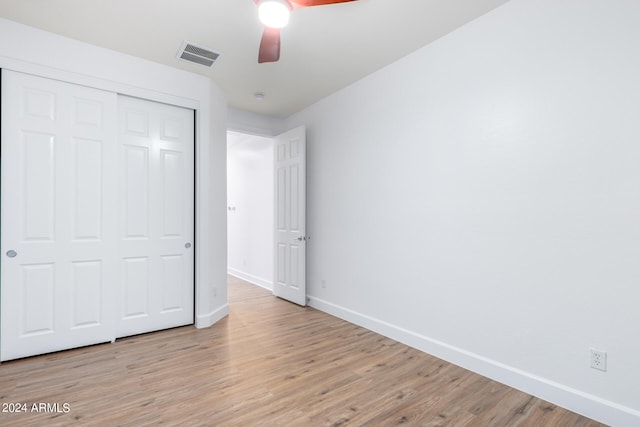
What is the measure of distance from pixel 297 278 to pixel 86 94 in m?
A: 3.12

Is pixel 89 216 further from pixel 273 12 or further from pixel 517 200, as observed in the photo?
pixel 517 200

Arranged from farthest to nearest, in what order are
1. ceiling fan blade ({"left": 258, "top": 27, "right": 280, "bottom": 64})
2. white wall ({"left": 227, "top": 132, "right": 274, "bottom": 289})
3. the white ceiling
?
1. white wall ({"left": 227, "top": 132, "right": 274, "bottom": 289})
2. the white ceiling
3. ceiling fan blade ({"left": 258, "top": 27, "right": 280, "bottom": 64})

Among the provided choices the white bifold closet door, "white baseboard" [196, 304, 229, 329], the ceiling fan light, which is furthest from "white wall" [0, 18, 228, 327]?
the ceiling fan light

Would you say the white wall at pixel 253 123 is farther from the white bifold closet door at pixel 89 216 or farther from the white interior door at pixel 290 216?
the white bifold closet door at pixel 89 216

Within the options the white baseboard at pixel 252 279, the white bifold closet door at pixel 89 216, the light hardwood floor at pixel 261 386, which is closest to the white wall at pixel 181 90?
the white bifold closet door at pixel 89 216

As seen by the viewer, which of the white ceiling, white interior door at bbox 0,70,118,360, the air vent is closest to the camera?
the white ceiling

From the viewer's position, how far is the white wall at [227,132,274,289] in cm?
539

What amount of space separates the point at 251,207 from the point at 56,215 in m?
3.33

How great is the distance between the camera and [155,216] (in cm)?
331

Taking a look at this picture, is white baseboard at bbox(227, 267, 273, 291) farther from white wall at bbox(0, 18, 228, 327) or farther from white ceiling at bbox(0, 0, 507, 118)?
white ceiling at bbox(0, 0, 507, 118)

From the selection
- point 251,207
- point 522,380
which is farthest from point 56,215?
point 522,380

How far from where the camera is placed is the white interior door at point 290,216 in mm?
4270

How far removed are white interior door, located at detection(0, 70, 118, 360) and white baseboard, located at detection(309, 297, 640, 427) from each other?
9.39 feet

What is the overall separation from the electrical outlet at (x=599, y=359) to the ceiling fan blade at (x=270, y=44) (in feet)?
9.46
